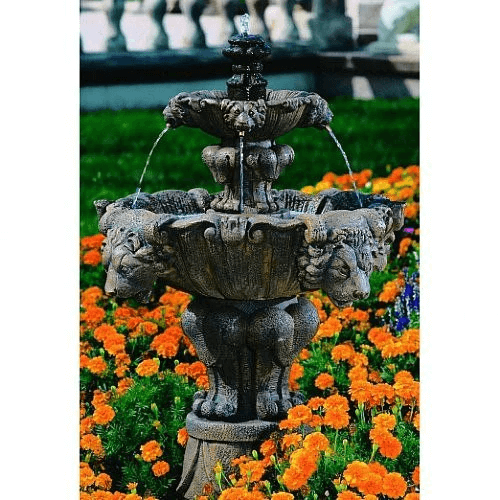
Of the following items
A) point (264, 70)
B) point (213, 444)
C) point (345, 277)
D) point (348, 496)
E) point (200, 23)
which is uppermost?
point (200, 23)

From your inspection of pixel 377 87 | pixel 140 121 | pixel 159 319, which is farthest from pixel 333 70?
pixel 159 319

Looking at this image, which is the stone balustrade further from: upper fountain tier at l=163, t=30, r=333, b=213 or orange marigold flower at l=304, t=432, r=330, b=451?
A: orange marigold flower at l=304, t=432, r=330, b=451

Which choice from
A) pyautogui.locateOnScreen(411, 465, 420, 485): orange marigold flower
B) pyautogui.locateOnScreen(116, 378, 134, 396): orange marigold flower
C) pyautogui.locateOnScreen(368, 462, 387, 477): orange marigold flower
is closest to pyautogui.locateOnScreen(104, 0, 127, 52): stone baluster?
pyautogui.locateOnScreen(116, 378, 134, 396): orange marigold flower

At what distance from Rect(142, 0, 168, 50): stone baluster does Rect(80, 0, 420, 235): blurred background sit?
0.04 feet

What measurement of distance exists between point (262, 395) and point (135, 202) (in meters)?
0.99

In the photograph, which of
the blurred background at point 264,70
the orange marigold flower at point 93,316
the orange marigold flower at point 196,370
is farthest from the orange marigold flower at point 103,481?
the blurred background at point 264,70

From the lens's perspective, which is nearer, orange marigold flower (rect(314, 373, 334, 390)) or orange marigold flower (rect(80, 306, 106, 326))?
orange marigold flower (rect(314, 373, 334, 390))

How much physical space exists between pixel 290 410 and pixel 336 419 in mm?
210

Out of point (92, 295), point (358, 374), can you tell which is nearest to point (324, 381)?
point (358, 374)

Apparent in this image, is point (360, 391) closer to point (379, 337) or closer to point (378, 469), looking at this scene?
point (378, 469)

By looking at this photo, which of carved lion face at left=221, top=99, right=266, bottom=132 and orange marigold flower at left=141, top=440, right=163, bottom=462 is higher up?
carved lion face at left=221, top=99, right=266, bottom=132

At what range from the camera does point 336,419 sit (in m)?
5.28

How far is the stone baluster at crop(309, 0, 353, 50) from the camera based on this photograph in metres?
14.4

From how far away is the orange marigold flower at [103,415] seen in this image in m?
5.76
